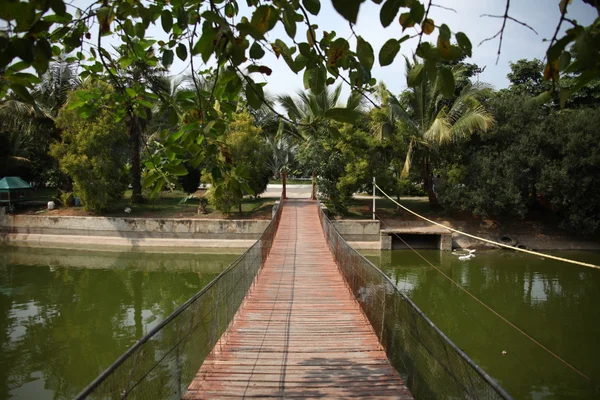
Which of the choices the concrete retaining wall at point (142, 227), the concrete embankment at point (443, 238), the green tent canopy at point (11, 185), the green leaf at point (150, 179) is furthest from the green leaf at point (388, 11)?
the green tent canopy at point (11, 185)

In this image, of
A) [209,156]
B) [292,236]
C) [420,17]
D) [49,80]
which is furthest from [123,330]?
[49,80]

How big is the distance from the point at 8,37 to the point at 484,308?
31.2 ft

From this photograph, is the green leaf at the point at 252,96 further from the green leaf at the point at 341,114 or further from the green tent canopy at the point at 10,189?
the green tent canopy at the point at 10,189

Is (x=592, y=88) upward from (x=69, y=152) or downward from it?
upward

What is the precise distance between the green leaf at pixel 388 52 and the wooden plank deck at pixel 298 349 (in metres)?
2.56

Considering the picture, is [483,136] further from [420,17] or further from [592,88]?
[420,17]

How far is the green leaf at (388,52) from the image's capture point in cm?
158

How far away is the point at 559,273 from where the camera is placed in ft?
40.9

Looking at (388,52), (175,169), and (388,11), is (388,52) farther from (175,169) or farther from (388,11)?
(175,169)

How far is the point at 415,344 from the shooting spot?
383 cm

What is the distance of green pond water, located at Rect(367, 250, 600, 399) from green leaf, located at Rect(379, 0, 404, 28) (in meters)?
5.61

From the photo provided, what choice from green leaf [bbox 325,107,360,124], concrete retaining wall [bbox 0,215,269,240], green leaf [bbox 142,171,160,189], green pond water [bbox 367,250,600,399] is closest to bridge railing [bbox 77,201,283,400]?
green leaf [bbox 142,171,160,189]

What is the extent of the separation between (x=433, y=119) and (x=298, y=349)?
15.5m

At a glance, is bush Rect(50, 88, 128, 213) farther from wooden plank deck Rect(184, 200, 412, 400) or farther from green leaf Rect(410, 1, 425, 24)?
green leaf Rect(410, 1, 425, 24)
